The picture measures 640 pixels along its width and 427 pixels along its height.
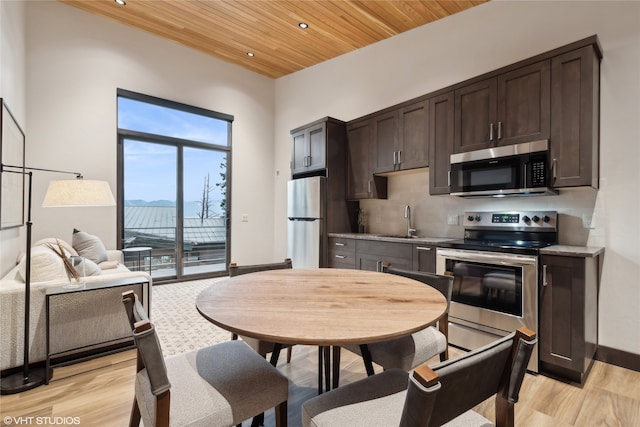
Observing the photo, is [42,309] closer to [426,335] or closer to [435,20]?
[426,335]

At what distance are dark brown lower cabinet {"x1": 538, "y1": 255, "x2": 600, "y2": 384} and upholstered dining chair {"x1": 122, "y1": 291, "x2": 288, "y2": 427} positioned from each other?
1.98m

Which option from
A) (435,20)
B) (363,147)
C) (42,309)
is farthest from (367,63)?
(42,309)

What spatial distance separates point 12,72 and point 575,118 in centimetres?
472

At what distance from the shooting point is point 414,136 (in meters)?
3.36

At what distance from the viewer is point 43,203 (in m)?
2.33

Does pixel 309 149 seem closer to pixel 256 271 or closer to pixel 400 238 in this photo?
pixel 400 238

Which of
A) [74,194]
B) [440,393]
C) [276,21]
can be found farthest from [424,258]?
[276,21]

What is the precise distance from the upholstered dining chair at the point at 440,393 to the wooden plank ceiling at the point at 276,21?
364 cm

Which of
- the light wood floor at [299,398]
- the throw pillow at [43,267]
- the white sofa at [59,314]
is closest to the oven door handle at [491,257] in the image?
the light wood floor at [299,398]

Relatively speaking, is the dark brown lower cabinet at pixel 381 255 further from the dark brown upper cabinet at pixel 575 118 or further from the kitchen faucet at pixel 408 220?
the dark brown upper cabinet at pixel 575 118

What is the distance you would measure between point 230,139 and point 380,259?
3.46m

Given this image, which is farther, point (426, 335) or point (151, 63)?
point (151, 63)

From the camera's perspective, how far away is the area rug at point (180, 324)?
8.86 ft

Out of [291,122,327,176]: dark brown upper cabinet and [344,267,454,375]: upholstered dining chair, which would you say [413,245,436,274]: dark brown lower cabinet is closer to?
[344,267,454,375]: upholstered dining chair
